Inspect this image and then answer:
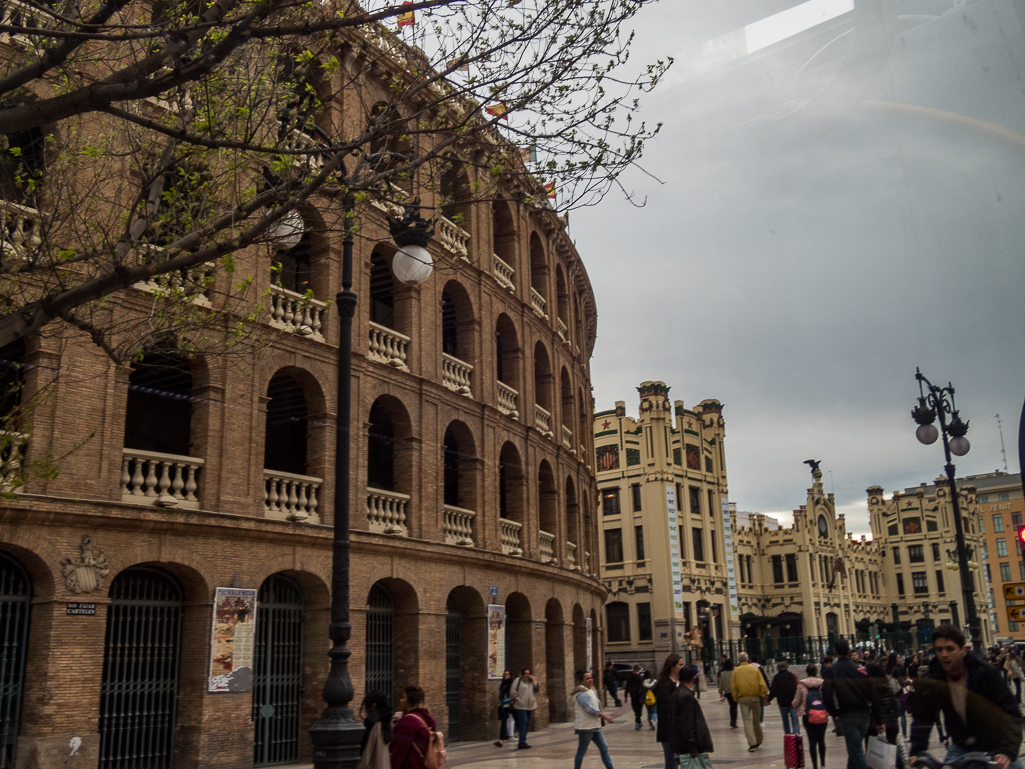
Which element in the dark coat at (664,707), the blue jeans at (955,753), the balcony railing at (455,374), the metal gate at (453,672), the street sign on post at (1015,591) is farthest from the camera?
the balcony railing at (455,374)

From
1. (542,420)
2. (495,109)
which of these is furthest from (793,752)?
(542,420)

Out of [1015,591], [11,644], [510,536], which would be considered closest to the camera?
[1015,591]

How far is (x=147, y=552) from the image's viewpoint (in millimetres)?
15109

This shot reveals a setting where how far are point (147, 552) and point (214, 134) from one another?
8.45m

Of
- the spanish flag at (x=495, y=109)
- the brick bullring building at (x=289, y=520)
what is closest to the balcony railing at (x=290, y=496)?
A: the brick bullring building at (x=289, y=520)

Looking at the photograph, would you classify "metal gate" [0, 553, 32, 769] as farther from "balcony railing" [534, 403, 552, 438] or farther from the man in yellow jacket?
"balcony railing" [534, 403, 552, 438]

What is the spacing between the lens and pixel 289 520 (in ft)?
57.2

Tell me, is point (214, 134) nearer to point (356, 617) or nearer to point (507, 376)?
point (356, 617)

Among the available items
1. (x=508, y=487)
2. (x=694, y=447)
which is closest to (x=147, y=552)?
(x=508, y=487)

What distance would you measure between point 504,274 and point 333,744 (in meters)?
18.5

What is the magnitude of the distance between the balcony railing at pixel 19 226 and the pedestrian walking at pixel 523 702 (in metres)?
12.9

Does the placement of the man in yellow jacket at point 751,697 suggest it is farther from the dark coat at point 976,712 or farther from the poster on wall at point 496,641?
the dark coat at point 976,712

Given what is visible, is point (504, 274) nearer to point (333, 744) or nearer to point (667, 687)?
point (667, 687)

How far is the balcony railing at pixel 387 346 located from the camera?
20406 mm
